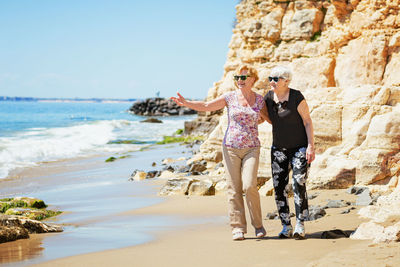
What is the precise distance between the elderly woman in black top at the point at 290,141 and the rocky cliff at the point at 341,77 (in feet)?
8.55

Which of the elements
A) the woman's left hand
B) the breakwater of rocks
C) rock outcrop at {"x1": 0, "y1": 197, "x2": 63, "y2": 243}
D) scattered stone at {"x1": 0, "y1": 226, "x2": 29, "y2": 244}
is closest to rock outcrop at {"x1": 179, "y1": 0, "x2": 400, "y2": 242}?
the woman's left hand

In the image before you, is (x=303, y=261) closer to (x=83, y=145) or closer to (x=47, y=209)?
(x=47, y=209)

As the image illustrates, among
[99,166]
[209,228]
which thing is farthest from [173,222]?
[99,166]

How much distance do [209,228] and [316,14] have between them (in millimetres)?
12789

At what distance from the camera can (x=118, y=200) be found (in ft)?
30.5

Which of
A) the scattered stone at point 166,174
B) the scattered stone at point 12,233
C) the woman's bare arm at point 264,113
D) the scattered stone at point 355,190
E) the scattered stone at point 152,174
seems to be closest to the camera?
the woman's bare arm at point 264,113

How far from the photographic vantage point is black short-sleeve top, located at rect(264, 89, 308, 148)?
17.1 feet

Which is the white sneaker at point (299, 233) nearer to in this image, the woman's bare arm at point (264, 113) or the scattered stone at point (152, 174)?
the woman's bare arm at point (264, 113)

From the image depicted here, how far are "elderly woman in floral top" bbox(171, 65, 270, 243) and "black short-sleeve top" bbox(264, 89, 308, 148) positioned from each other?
23 cm

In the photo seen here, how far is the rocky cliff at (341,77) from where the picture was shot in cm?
750

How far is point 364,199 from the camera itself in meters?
6.63

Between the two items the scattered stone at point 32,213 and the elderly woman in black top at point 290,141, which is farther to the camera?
the scattered stone at point 32,213

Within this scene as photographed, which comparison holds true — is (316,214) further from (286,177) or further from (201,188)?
(201,188)

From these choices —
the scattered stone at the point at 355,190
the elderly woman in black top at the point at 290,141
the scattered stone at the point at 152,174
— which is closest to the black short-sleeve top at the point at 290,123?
the elderly woman in black top at the point at 290,141
